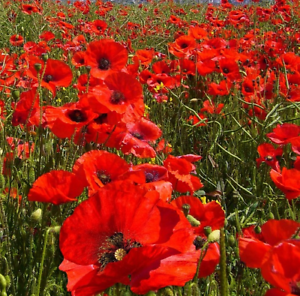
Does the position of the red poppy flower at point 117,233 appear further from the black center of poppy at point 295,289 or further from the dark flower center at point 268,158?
the dark flower center at point 268,158

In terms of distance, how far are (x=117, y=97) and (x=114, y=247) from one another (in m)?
0.54

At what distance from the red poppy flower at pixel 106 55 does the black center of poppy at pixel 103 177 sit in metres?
0.65

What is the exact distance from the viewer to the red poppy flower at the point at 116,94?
3.61 ft

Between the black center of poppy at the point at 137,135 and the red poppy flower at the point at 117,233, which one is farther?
the black center of poppy at the point at 137,135

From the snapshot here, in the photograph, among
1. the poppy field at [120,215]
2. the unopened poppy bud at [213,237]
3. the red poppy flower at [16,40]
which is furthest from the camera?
the red poppy flower at [16,40]

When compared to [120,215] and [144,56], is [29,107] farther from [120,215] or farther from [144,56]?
[144,56]

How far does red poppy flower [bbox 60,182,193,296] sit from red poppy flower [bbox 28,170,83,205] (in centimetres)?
17

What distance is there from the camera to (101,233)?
680 mm

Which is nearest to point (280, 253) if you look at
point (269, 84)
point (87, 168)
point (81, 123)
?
point (87, 168)

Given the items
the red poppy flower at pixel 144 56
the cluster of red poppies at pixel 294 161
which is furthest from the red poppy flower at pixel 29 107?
the red poppy flower at pixel 144 56

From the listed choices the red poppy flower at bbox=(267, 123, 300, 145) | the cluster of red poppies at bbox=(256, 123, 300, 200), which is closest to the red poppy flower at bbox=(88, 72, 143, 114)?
the cluster of red poppies at bbox=(256, 123, 300, 200)

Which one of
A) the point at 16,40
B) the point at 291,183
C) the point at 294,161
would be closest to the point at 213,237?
the point at 291,183

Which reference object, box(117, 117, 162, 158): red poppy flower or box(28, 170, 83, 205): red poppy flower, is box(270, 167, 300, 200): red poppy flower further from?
box(28, 170, 83, 205): red poppy flower

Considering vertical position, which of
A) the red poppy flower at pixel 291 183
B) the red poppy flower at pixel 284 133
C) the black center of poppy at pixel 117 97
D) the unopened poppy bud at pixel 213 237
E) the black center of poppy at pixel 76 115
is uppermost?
the black center of poppy at pixel 117 97
